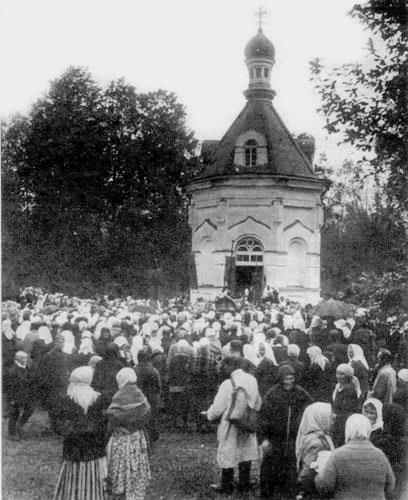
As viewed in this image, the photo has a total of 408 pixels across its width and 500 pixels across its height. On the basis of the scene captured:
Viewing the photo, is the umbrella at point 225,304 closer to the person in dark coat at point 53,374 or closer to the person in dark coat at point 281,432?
the person in dark coat at point 53,374

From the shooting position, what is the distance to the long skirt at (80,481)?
24.5 feet

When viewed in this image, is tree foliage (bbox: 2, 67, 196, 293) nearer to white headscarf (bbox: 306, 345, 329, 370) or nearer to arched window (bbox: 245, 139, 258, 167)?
arched window (bbox: 245, 139, 258, 167)

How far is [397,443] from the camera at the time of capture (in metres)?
7.52

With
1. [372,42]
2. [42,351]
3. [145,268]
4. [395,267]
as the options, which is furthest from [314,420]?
[145,268]

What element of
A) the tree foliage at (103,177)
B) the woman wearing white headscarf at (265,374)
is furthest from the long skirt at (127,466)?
the tree foliage at (103,177)

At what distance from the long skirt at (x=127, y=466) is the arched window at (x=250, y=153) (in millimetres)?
27300

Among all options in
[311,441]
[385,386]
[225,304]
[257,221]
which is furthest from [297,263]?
[311,441]

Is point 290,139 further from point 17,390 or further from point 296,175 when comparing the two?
point 17,390

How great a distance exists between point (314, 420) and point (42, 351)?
699 cm

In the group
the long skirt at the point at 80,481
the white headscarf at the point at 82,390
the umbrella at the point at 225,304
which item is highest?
the umbrella at the point at 225,304

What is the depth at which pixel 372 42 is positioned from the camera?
835 centimetres

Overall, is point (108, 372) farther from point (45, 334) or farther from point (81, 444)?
point (45, 334)

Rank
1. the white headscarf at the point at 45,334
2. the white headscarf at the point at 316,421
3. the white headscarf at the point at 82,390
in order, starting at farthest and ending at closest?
the white headscarf at the point at 45,334 → the white headscarf at the point at 82,390 → the white headscarf at the point at 316,421

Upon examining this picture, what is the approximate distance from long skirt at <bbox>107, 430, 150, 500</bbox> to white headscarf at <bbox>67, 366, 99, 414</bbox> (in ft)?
1.62
